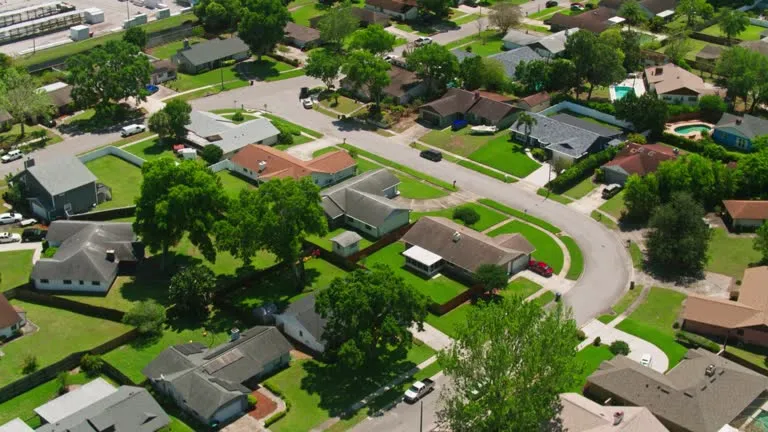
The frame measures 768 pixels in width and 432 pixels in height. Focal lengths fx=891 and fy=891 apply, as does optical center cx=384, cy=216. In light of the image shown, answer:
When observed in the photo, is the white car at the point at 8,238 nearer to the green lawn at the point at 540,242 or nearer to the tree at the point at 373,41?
the green lawn at the point at 540,242

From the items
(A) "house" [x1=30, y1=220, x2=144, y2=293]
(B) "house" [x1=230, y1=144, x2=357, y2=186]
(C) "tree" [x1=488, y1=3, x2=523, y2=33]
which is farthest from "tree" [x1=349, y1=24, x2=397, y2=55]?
(A) "house" [x1=30, y1=220, x2=144, y2=293]

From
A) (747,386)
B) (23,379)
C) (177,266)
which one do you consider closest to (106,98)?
(177,266)

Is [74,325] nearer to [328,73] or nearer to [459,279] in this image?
[459,279]

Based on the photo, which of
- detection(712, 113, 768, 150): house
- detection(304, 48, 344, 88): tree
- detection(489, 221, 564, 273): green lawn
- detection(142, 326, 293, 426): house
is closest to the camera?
detection(142, 326, 293, 426): house

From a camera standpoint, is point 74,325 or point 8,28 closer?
point 74,325

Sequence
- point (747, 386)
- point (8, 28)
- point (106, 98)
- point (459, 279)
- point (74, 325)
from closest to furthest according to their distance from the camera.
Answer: point (747, 386) → point (74, 325) → point (459, 279) → point (106, 98) → point (8, 28)

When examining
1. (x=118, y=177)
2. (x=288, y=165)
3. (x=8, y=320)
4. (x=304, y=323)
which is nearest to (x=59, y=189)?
(x=118, y=177)

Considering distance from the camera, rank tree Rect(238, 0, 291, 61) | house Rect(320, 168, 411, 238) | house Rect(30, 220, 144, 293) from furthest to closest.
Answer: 1. tree Rect(238, 0, 291, 61)
2. house Rect(320, 168, 411, 238)
3. house Rect(30, 220, 144, 293)

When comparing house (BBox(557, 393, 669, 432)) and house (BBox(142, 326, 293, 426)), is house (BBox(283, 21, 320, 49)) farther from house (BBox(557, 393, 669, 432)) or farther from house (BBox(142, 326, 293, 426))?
house (BBox(557, 393, 669, 432))
